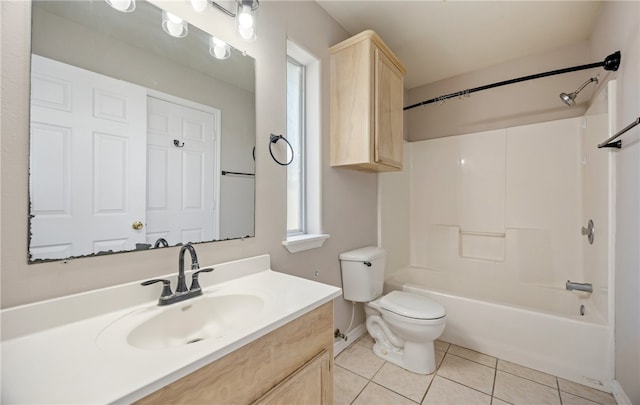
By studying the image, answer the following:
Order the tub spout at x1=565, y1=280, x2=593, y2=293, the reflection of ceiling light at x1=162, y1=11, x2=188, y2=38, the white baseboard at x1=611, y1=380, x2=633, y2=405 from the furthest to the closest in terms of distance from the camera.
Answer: the tub spout at x1=565, y1=280, x2=593, y2=293 < the white baseboard at x1=611, y1=380, x2=633, y2=405 < the reflection of ceiling light at x1=162, y1=11, x2=188, y2=38

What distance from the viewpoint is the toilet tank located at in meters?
1.89

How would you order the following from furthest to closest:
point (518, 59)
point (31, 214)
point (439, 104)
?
point (439, 104) < point (518, 59) < point (31, 214)

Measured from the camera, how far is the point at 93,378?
52 cm

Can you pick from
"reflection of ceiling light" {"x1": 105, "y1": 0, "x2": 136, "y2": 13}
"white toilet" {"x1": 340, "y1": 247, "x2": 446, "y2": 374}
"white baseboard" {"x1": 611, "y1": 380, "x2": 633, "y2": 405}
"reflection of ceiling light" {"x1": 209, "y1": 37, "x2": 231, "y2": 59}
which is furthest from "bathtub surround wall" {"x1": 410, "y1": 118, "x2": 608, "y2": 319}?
"reflection of ceiling light" {"x1": 105, "y1": 0, "x2": 136, "y2": 13}

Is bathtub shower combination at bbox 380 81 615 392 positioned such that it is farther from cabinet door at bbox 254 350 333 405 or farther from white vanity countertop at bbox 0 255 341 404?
white vanity countertop at bbox 0 255 341 404

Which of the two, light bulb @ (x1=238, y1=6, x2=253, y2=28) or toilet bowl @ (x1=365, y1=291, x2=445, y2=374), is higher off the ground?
light bulb @ (x1=238, y1=6, x2=253, y2=28)

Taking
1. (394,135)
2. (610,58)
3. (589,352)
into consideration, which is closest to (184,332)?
(394,135)

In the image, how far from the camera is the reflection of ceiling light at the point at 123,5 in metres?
0.92

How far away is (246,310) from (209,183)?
1.94 feet

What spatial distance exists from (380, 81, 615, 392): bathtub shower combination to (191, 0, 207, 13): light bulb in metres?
1.83

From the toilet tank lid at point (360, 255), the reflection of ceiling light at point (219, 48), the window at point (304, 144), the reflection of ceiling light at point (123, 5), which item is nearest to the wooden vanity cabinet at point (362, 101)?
the window at point (304, 144)

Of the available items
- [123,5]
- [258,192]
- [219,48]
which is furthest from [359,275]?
[123,5]

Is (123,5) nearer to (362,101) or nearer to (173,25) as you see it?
(173,25)

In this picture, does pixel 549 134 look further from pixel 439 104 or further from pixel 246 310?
pixel 246 310
